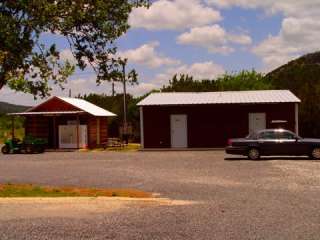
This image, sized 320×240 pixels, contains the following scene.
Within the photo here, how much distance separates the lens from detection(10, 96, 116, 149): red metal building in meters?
42.7

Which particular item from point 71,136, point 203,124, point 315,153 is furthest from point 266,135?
point 71,136

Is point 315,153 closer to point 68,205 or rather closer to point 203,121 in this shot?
point 203,121

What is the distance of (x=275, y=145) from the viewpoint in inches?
1102

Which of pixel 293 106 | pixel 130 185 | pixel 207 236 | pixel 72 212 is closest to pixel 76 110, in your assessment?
pixel 293 106

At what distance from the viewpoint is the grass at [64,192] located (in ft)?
49.3

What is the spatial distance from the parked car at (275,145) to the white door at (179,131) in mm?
10895

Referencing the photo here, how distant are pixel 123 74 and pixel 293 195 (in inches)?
203

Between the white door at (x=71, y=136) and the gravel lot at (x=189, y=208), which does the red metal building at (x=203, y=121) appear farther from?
the gravel lot at (x=189, y=208)

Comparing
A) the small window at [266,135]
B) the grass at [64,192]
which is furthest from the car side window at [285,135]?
the grass at [64,192]

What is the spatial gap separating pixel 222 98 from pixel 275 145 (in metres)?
12.6

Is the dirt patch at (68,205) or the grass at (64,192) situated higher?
the grass at (64,192)

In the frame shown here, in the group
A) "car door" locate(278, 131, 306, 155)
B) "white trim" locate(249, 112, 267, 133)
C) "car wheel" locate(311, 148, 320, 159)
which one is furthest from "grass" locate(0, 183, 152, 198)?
Answer: "white trim" locate(249, 112, 267, 133)

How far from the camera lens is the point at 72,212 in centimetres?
1237

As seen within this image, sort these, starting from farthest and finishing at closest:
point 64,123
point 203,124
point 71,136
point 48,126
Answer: point 48,126
point 64,123
point 71,136
point 203,124
